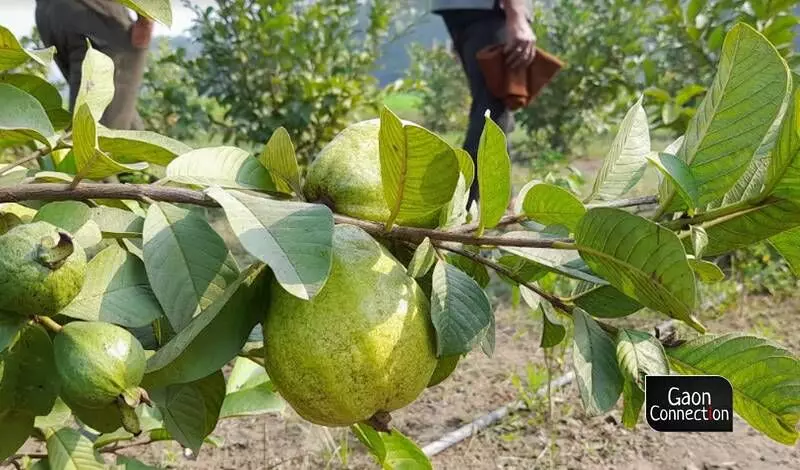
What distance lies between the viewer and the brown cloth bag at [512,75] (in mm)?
3326

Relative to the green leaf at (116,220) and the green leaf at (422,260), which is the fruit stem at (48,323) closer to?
the green leaf at (116,220)

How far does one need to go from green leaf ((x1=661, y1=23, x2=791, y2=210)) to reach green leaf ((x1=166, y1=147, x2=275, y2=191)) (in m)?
0.34

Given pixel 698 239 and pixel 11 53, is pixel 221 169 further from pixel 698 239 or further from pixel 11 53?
pixel 698 239

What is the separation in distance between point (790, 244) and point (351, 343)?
1.14ft

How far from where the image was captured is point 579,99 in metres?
7.24

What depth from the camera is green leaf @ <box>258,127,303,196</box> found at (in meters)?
0.65

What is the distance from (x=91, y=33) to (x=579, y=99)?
520 centimetres

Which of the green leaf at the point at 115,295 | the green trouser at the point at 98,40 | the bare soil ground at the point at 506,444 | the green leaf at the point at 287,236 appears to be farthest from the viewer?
the green trouser at the point at 98,40

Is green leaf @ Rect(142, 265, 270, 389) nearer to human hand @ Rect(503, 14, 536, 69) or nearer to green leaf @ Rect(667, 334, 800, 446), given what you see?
green leaf @ Rect(667, 334, 800, 446)

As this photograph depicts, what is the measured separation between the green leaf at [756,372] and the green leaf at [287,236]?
0.96ft

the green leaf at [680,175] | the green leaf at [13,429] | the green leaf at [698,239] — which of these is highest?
the green leaf at [680,175]

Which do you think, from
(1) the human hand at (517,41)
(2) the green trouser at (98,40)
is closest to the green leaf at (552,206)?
(2) the green trouser at (98,40)

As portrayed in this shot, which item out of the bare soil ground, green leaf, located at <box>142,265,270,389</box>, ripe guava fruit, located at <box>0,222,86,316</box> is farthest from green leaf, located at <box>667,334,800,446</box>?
the bare soil ground

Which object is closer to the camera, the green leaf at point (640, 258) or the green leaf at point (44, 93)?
the green leaf at point (640, 258)
